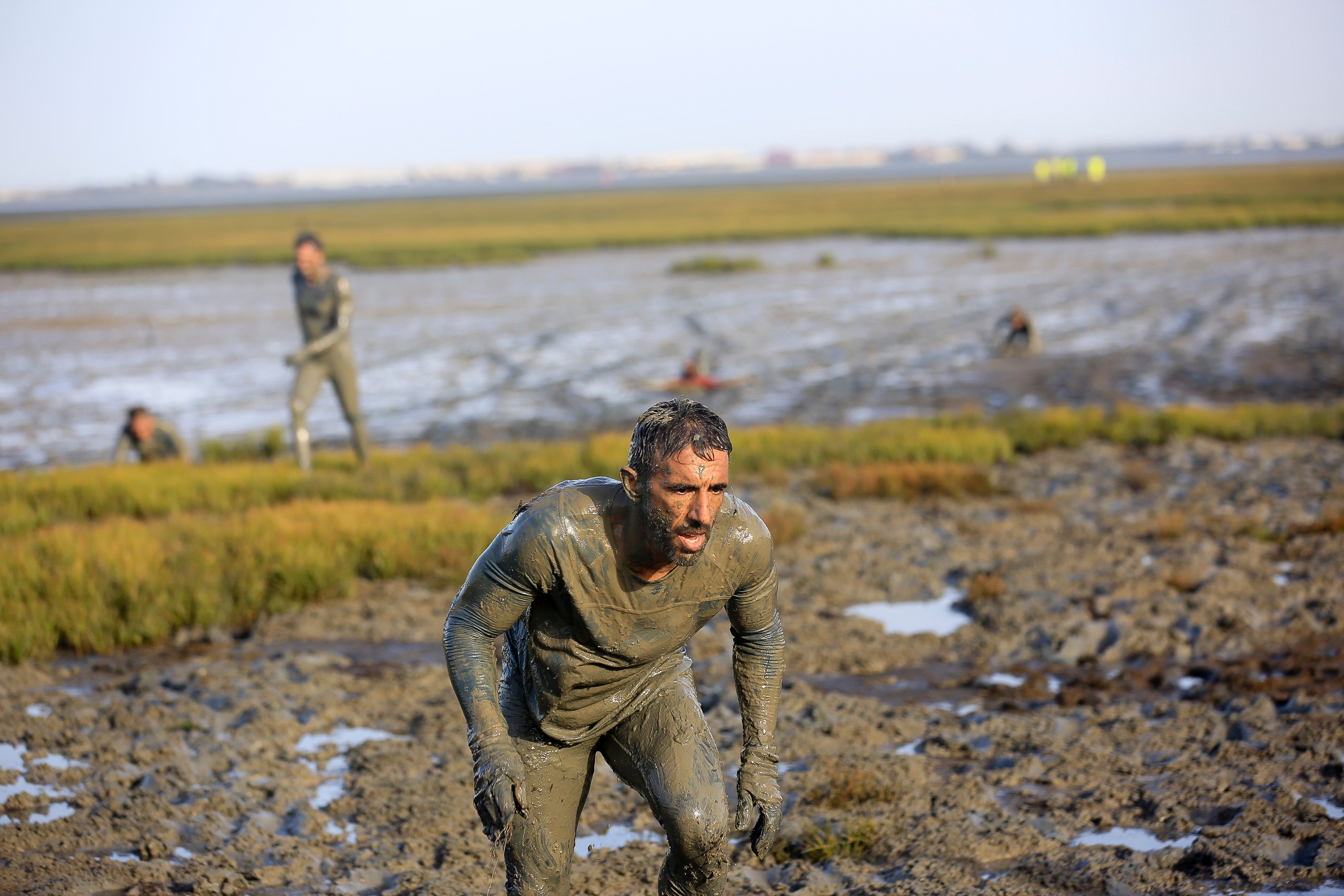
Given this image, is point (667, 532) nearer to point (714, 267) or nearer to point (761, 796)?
point (761, 796)

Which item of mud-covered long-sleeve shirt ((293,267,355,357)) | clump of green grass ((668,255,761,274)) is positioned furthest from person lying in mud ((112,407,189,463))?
clump of green grass ((668,255,761,274))

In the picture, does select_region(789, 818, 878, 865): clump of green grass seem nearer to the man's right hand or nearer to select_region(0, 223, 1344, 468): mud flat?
the man's right hand

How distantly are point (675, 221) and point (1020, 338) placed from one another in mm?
46227

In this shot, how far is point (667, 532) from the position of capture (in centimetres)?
302

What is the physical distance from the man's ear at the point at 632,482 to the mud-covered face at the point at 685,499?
0.05 m

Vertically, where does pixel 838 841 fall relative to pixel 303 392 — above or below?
below

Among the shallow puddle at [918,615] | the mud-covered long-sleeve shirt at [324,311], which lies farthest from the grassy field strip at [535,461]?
the shallow puddle at [918,615]

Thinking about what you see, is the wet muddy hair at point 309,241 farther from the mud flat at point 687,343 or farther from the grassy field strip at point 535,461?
the mud flat at point 687,343

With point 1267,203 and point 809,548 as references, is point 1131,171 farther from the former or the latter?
point 809,548

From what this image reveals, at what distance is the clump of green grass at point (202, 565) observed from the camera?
7.19 metres

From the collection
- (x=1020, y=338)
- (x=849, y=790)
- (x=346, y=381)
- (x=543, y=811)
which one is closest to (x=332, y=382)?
(x=346, y=381)

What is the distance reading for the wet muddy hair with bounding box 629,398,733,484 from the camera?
2.98 m

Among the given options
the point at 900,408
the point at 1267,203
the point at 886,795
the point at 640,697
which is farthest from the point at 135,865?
the point at 1267,203

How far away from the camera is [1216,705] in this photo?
18.9 feet
